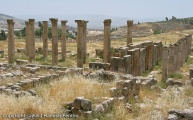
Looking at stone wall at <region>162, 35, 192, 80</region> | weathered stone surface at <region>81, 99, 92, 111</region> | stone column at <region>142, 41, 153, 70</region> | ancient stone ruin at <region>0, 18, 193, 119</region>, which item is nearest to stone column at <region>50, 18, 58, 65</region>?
ancient stone ruin at <region>0, 18, 193, 119</region>

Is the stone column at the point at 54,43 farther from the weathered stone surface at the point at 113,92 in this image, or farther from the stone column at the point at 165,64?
the weathered stone surface at the point at 113,92

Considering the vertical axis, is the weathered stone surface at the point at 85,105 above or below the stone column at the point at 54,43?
below

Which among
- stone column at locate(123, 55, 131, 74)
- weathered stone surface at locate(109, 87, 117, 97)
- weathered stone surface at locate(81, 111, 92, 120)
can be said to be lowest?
weathered stone surface at locate(81, 111, 92, 120)

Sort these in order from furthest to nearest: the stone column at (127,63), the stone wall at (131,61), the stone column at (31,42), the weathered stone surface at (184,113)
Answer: the stone column at (31,42)
the stone column at (127,63)
the stone wall at (131,61)
the weathered stone surface at (184,113)

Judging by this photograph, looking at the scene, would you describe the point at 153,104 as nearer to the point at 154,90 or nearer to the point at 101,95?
the point at 101,95

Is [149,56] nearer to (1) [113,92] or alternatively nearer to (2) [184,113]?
(1) [113,92]

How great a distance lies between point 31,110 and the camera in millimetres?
9000

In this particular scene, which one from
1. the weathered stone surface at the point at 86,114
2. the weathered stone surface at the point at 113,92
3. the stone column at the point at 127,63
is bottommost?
the weathered stone surface at the point at 86,114

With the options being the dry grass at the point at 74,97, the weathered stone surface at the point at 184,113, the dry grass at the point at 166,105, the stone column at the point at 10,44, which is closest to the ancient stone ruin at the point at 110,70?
the stone column at the point at 10,44

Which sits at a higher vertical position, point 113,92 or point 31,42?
point 31,42

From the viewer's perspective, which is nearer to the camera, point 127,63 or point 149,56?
point 127,63

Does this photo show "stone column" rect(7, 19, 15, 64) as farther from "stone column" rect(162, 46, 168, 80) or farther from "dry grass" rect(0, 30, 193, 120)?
"dry grass" rect(0, 30, 193, 120)

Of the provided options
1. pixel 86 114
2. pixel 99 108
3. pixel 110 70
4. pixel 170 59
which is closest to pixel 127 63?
pixel 110 70

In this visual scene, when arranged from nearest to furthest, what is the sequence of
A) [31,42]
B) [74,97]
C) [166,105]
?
[166,105]
[74,97]
[31,42]
